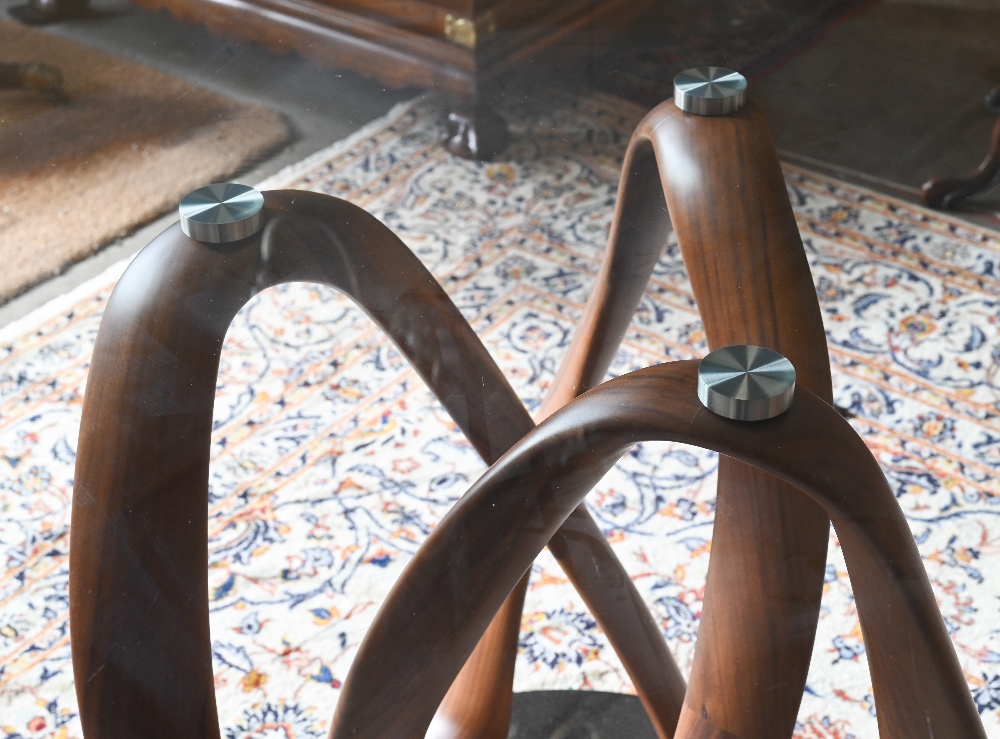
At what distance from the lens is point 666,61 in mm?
566

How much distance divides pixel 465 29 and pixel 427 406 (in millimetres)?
188

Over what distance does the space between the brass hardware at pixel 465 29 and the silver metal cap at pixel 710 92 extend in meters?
0.10

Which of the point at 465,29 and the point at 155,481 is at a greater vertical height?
the point at 465,29

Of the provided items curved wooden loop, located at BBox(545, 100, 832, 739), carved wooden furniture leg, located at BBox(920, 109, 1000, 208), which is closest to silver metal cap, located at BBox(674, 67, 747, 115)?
curved wooden loop, located at BBox(545, 100, 832, 739)

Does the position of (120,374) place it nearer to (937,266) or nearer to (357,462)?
(357,462)

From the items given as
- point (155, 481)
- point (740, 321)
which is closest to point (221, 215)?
point (155, 481)

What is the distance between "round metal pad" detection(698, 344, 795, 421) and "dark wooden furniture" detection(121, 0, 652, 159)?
0.84 feet

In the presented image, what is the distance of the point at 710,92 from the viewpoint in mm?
511

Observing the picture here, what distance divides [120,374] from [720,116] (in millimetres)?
288

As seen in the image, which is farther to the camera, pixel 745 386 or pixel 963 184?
pixel 963 184

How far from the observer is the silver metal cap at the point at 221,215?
42 centimetres

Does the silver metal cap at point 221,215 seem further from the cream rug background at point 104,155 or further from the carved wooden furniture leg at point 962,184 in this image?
the carved wooden furniture leg at point 962,184

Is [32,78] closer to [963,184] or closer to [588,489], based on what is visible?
[588,489]

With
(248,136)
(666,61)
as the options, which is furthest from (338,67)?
(666,61)
